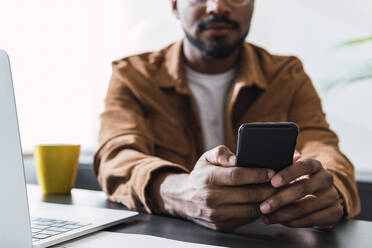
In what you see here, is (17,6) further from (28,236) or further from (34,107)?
(28,236)

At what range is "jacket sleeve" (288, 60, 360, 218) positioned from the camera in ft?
2.81

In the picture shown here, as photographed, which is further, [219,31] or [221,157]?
[219,31]

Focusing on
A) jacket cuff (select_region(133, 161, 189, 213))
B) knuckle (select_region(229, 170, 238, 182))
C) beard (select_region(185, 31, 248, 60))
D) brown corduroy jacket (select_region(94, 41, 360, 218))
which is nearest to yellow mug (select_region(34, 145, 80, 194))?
brown corduroy jacket (select_region(94, 41, 360, 218))

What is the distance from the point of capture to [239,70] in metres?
1.26

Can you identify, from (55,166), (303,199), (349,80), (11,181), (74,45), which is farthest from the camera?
(74,45)

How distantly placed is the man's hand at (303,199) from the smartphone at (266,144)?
27mm

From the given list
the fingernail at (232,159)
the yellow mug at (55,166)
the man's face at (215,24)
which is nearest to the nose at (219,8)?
the man's face at (215,24)

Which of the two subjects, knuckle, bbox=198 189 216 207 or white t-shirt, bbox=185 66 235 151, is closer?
knuckle, bbox=198 189 216 207

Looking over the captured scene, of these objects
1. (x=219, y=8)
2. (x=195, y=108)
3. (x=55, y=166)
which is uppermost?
(x=219, y=8)

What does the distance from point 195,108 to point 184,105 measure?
39 millimetres

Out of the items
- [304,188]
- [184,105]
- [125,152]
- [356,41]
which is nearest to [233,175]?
[304,188]

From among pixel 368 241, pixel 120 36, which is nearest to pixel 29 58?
pixel 120 36

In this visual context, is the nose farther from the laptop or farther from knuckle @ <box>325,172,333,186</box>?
the laptop

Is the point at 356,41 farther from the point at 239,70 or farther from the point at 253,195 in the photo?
the point at 253,195
